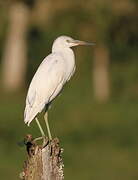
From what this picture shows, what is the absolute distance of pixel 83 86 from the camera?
33156 millimetres

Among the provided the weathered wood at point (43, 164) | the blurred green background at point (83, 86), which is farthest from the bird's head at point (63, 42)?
the blurred green background at point (83, 86)

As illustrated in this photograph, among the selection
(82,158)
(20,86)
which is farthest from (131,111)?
(20,86)

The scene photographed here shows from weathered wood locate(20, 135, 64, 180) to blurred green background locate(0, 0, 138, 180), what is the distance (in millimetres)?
8893

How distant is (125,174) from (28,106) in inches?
327

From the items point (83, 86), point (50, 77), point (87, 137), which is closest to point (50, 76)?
point (50, 77)

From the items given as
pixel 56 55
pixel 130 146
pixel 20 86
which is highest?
pixel 20 86

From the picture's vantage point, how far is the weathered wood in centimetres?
539

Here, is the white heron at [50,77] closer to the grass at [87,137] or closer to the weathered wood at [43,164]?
the weathered wood at [43,164]

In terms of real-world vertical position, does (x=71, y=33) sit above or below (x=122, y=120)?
above

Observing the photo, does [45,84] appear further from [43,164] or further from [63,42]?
[43,164]

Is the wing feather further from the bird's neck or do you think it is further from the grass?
the grass

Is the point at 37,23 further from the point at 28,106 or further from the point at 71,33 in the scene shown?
the point at 28,106

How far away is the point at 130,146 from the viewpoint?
17812mm

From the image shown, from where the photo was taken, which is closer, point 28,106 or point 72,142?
point 28,106
